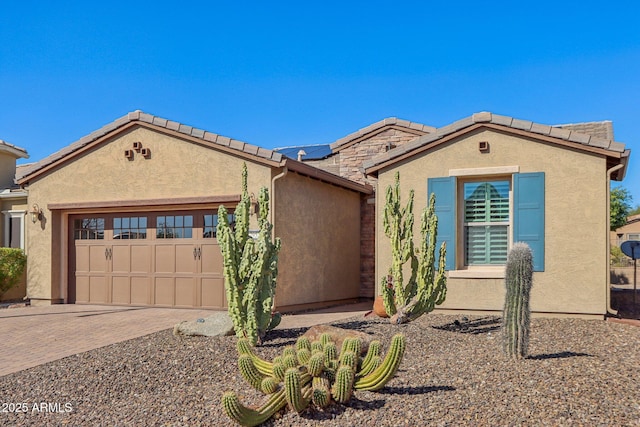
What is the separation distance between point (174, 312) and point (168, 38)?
800 centimetres

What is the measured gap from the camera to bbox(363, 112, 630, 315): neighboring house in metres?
8.77

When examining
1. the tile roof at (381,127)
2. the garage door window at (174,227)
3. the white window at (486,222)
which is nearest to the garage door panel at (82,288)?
the garage door window at (174,227)

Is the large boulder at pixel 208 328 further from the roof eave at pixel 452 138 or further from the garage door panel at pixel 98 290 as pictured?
the garage door panel at pixel 98 290

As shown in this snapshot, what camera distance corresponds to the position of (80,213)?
12258mm

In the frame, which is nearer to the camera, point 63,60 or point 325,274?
point 325,274

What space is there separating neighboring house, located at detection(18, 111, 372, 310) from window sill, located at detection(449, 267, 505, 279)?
10.9ft

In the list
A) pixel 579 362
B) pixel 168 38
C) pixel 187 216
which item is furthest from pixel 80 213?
pixel 579 362

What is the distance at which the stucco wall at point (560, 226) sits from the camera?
8.74 metres

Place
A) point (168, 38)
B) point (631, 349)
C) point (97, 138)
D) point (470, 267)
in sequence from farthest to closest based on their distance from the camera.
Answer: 1. point (168, 38)
2. point (97, 138)
3. point (470, 267)
4. point (631, 349)

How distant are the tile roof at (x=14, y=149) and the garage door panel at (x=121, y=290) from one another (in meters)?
6.88

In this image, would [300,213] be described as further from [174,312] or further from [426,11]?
[426,11]

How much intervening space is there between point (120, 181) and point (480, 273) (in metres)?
8.12

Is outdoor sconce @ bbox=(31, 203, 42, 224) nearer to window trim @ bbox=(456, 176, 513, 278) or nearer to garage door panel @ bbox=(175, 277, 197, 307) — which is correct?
garage door panel @ bbox=(175, 277, 197, 307)

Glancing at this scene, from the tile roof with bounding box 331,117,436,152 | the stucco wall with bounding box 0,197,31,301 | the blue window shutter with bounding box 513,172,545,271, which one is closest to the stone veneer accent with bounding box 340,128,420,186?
the tile roof with bounding box 331,117,436,152
